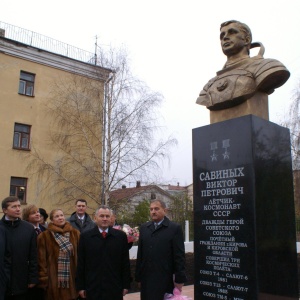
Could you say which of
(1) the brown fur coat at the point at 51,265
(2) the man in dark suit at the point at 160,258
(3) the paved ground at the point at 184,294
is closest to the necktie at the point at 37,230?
(1) the brown fur coat at the point at 51,265

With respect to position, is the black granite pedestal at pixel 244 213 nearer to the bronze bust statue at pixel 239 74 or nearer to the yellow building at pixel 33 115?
the bronze bust statue at pixel 239 74

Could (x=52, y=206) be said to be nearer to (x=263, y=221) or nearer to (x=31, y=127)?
(x=31, y=127)

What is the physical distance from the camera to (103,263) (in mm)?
3977

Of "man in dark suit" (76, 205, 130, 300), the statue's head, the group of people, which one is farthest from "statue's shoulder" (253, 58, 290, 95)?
"man in dark suit" (76, 205, 130, 300)

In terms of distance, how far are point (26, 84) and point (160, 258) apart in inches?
589

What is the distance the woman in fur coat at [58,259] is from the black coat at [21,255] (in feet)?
0.51

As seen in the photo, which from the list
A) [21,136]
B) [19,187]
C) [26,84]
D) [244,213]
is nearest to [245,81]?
[244,213]

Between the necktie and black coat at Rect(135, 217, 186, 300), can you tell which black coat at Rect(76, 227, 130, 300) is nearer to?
black coat at Rect(135, 217, 186, 300)

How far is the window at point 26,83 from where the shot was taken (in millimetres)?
17094

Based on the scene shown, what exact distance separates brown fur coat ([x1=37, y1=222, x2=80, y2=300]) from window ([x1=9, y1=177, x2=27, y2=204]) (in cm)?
1263

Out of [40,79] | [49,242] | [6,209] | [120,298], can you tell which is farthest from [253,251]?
[40,79]

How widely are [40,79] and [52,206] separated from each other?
577 centimetres

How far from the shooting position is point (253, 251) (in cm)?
362

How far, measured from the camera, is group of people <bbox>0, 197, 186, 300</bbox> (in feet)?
13.0
